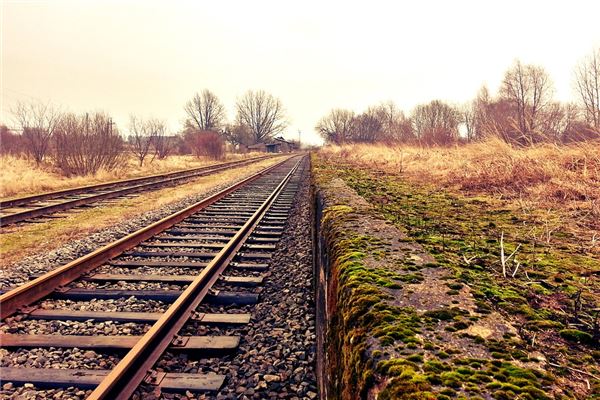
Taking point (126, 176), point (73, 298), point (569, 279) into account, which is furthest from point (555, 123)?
point (126, 176)

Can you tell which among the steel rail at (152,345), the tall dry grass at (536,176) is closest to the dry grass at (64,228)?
the steel rail at (152,345)

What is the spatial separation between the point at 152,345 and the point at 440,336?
2.43 m

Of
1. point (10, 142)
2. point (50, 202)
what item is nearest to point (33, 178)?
point (50, 202)

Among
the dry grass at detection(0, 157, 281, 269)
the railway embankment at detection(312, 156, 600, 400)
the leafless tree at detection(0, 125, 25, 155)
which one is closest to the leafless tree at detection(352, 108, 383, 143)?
the leafless tree at detection(0, 125, 25, 155)

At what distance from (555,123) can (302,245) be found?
9727 millimetres

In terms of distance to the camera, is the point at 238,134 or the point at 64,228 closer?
the point at 64,228

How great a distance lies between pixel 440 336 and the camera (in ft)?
4.17

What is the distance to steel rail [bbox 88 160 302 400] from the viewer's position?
2.31 metres

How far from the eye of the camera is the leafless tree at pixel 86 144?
18188mm

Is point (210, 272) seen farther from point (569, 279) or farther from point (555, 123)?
point (555, 123)

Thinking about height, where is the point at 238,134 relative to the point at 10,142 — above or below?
above

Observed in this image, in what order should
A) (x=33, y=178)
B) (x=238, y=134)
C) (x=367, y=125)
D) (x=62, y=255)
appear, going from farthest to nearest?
(x=238, y=134)
(x=367, y=125)
(x=33, y=178)
(x=62, y=255)

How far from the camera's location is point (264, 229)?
7.31 m

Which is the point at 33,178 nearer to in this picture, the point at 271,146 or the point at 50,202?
the point at 50,202
